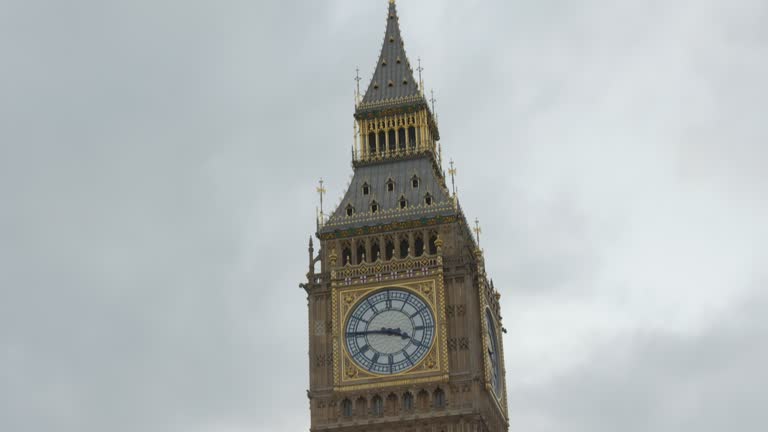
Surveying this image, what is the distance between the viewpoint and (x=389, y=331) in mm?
94375

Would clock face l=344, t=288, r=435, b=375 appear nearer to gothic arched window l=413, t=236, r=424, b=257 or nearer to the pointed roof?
gothic arched window l=413, t=236, r=424, b=257

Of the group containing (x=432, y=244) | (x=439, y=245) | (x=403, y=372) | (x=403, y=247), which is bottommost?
(x=403, y=372)

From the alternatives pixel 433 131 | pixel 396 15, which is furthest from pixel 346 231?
pixel 396 15

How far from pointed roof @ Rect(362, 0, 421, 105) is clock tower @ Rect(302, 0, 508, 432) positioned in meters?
4.07

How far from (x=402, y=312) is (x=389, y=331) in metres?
1.35

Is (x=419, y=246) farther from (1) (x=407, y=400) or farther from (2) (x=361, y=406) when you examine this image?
(2) (x=361, y=406)

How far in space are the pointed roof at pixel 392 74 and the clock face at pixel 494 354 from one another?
14.5m

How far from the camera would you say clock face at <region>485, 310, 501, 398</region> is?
97.3 m

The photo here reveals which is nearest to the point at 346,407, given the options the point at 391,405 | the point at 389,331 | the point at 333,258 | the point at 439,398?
the point at 391,405

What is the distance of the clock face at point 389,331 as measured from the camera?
93812 millimetres

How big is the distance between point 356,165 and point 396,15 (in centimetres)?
1195

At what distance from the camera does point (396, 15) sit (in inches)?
4311

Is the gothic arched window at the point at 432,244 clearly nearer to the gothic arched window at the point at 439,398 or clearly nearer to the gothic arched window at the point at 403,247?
the gothic arched window at the point at 403,247

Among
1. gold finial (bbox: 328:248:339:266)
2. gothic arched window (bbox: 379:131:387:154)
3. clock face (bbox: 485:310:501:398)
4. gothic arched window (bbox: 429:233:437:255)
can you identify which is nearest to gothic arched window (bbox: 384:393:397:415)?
clock face (bbox: 485:310:501:398)
